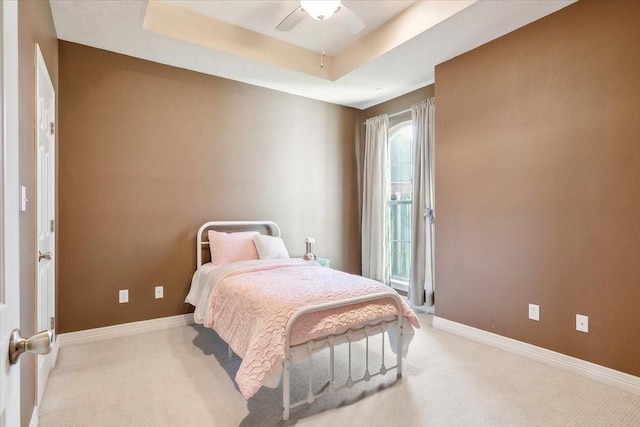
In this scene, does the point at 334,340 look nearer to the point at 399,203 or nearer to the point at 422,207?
the point at 422,207

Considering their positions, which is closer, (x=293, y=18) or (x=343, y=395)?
(x=343, y=395)

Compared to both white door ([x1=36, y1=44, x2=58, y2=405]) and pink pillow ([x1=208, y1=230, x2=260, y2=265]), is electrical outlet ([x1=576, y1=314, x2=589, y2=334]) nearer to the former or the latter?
pink pillow ([x1=208, y1=230, x2=260, y2=265])

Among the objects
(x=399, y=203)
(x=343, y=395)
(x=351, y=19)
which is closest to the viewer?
(x=343, y=395)

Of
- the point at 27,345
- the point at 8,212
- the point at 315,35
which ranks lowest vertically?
the point at 27,345

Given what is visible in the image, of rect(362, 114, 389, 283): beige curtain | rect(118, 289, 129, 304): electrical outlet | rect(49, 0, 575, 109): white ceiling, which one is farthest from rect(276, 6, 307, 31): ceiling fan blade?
rect(118, 289, 129, 304): electrical outlet

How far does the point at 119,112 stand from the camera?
10.4 ft

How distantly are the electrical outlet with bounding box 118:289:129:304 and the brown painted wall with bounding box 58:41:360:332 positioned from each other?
0.12 ft

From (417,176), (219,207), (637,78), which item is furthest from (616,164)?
(219,207)

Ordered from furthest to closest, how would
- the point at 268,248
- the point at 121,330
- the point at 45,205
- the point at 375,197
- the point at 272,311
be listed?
the point at 375,197, the point at 268,248, the point at 121,330, the point at 45,205, the point at 272,311

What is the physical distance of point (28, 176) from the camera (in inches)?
67.1

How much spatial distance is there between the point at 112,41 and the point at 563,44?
3672mm

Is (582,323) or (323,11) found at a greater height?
(323,11)

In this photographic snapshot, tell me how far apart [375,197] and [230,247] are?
6.79 feet

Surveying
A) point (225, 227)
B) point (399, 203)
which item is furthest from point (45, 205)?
point (399, 203)
